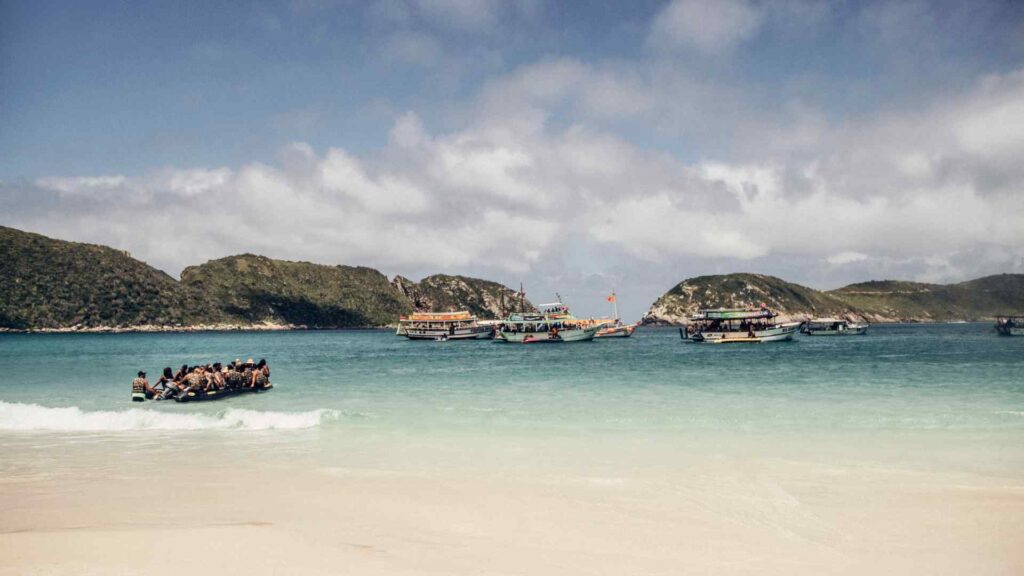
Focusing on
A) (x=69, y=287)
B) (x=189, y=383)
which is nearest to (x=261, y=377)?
(x=189, y=383)

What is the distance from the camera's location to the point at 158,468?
13.7m

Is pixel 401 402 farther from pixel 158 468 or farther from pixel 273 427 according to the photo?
pixel 158 468

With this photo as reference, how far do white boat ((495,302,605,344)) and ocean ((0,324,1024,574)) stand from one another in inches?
2927

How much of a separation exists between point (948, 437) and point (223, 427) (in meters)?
21.6

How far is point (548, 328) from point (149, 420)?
87.4 metres

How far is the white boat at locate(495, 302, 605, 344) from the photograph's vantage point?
103 m

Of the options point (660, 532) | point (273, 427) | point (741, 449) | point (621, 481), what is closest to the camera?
point (660, 532)

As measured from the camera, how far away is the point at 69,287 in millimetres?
161750

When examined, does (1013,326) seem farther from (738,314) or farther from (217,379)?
(217,379)

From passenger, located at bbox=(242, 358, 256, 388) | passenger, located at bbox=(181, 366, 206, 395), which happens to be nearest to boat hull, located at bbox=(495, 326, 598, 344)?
passenger, located at bbox=(242, 358, 256, 388)

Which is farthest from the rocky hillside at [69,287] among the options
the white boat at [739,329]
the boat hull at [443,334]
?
the white boat at [739,329]

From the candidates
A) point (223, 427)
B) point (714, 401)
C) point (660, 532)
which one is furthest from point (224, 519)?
point (714, 401)

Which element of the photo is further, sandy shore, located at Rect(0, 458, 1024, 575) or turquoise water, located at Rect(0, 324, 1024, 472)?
turquoise water, located at Rect(0, 324, 1024, 472)

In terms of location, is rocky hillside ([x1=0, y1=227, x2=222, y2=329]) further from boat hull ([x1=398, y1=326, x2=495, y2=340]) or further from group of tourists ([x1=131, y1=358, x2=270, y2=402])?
group of tourists ([x1=131, y1=358, x2=270, y2=402])
